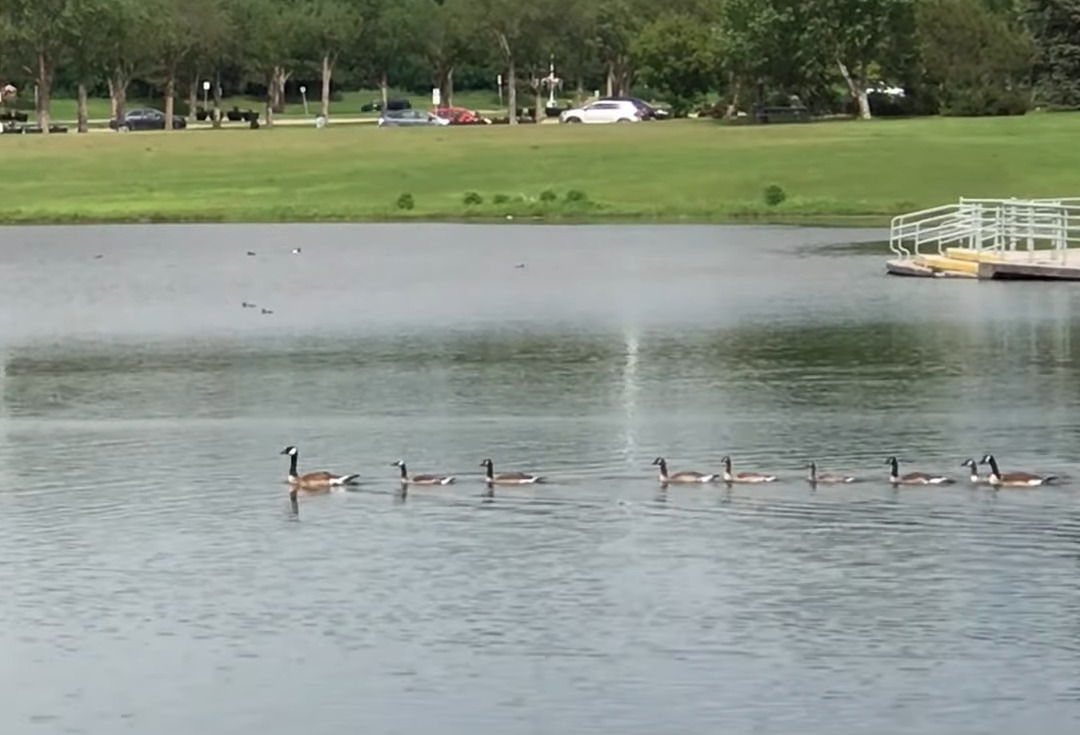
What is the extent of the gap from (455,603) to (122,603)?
314cm

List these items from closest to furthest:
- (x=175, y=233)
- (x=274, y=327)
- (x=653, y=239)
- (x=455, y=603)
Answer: (x=455, y=603), (x=274, y=327), (x=653, y=239), (x=175, y=233)

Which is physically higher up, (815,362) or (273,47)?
(273,47)

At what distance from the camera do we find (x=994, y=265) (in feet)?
188

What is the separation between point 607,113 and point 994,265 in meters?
74.6

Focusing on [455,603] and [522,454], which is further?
[522,454]

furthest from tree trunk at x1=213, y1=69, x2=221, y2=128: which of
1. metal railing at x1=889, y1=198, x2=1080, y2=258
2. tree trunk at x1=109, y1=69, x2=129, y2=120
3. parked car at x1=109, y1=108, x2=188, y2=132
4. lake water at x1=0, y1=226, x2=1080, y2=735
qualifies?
lake water at x1=0, y1=226, x2=1080, y2=735

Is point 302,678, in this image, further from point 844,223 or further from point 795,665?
point 844,223

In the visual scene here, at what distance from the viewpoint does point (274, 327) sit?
50.5m

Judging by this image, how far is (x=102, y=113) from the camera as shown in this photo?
163m

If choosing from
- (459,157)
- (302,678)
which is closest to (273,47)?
(459,157)

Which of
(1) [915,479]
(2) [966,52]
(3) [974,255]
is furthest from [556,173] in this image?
(1) [915,479]

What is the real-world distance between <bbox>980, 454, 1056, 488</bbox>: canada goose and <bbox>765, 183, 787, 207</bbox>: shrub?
188ft

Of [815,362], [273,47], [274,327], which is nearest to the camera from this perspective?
[815,362]

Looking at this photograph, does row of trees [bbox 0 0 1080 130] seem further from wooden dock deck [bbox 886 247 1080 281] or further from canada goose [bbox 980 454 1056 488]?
canada goose [bbox 980 454 1056 488]
